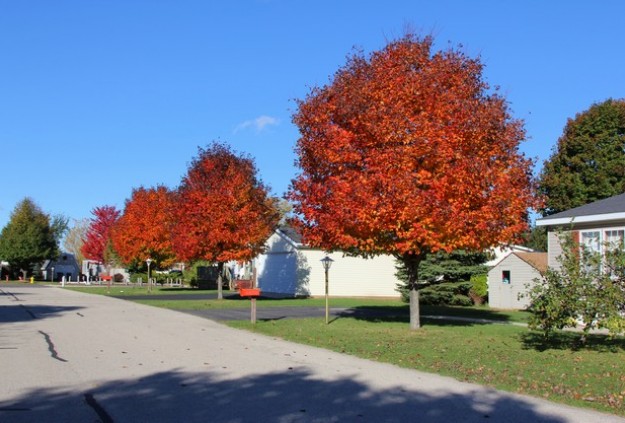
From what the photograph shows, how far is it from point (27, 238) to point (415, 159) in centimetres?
7290

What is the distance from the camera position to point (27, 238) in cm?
7825

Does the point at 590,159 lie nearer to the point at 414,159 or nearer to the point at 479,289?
the point at 479,289

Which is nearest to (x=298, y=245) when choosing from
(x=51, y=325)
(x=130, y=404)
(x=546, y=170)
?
(x=546, y=170)

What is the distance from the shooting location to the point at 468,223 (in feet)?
50.9

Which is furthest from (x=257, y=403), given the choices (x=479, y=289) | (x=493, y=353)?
(x=479, y=289)

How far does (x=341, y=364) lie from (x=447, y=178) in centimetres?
593

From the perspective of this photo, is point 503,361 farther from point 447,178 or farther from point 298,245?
point 298,245

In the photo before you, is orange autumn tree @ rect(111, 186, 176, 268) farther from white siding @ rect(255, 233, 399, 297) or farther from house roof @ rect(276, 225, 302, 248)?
white siding @ rect(255, 233, 399, 297)

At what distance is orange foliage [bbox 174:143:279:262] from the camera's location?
1266 inches

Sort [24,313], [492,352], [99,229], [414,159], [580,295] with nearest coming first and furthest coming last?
[580,295], [492,352], [414,159], [24,313], [99,229]

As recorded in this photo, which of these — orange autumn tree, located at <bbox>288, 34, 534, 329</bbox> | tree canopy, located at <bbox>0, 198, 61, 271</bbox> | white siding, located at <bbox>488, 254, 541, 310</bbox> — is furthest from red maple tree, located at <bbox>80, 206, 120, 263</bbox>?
orange autumn tree, located at <bbox>288, 34, 534, 329</bbox>

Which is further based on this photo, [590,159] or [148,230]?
[148,230]

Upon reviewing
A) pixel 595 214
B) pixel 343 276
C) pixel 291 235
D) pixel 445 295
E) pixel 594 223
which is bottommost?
pixel 445 295

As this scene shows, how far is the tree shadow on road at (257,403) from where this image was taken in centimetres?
709
